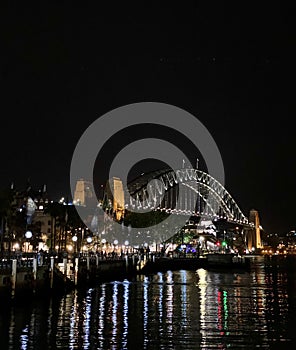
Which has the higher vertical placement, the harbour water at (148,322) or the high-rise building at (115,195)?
the high-rise building at (115,195)

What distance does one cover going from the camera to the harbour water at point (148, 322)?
27.5 metres

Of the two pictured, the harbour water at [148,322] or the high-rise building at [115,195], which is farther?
the high-rise building at [115,195]

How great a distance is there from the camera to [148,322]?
34312 mm

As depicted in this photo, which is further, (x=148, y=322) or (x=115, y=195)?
(x=115, y=195)

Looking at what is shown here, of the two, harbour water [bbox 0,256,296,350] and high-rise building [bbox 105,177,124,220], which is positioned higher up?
high-rise building [bbox 105,177,124,220]

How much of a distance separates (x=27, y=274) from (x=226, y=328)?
1770 cm

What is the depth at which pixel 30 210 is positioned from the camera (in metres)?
132

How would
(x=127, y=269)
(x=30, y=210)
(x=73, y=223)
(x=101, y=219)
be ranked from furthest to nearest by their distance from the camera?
(x=101, y=219) → (x=30, y=210) → (x=73, y=223) → (x=127, y=269)

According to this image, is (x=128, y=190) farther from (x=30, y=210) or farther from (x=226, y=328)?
(x=226, y=328)

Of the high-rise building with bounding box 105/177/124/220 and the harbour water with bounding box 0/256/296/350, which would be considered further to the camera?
the high-rise building with bounding box 105/177/124/220

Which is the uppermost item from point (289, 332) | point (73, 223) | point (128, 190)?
point (128, 190)

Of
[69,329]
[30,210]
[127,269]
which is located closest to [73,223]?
[127,269]

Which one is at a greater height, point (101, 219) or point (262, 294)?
point (101, 219)

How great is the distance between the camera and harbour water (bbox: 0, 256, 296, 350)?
2750 cm
